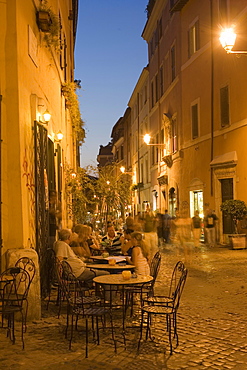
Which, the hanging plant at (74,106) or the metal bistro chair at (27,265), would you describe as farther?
the hanging plant at (74,106)

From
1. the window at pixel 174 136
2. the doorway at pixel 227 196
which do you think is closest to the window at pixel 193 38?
the window at pixel 174 136

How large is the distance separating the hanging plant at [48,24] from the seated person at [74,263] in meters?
3.96

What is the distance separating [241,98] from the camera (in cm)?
1775

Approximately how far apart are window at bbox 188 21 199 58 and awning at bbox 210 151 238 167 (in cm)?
558

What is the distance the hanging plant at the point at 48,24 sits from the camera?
9039 millimetres

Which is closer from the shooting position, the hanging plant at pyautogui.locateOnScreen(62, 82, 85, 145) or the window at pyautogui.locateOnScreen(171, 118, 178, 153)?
the hanging plant at pyautogui.locateOnScreen(62, 82, 85, 145)

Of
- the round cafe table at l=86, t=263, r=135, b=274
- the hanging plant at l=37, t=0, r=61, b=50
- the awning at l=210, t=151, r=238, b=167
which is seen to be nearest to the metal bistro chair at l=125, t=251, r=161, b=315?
the round cafe table at l=86, t=263, r=135, b=274

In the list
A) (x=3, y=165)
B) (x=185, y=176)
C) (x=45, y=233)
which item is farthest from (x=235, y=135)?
(x=3, y=165)

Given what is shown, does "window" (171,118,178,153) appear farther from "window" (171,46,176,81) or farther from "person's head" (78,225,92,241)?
"person's head" (78,225,92,241)

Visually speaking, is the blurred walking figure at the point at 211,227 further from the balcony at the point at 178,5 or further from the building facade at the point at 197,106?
the balcony at the point at 178,5

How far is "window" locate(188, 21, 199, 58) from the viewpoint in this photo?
22047 millimetres

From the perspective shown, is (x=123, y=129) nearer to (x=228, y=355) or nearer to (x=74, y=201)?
(x=74, y=201)

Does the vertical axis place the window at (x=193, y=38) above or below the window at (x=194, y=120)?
above

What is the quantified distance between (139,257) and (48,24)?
4.74 metres
